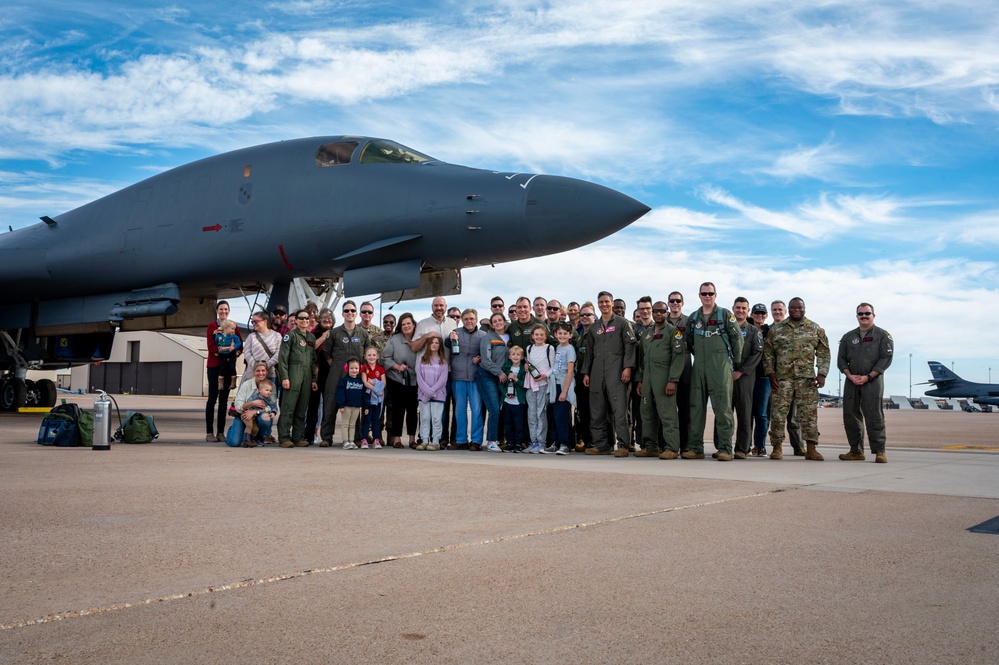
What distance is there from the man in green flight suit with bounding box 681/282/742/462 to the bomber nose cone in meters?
1.42

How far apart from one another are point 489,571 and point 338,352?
6.41 meters

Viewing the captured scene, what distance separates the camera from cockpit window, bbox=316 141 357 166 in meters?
10.6

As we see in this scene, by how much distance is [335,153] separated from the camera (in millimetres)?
10680

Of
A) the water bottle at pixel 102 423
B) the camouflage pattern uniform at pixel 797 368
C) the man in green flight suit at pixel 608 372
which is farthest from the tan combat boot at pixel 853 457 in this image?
the water bottle at pixel 102 423

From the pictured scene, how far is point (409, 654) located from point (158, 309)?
36.3 ft

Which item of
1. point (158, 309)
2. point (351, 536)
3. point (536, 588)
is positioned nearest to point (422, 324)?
point (158, 309)

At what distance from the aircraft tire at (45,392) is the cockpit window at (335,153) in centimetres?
966

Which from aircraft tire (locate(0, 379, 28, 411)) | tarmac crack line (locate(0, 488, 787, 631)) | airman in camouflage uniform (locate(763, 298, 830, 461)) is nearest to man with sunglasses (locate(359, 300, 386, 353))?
airman in camouflage uniform (locate(763, 298, 830, 461))

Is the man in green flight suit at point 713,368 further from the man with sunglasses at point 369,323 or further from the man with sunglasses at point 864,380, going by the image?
the man with sunglasses at point 369,323

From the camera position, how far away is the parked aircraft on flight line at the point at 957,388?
186ft

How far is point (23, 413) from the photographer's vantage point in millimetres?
15453

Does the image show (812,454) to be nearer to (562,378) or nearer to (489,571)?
(562,378)

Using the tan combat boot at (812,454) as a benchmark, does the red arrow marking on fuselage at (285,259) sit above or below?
above

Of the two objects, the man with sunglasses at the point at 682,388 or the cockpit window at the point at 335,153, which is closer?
the man with sunglasses at the point at 682,388
